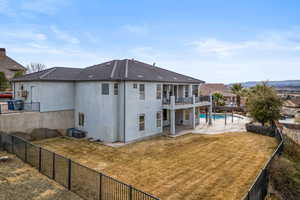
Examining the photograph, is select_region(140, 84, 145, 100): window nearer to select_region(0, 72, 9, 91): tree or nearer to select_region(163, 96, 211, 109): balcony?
select_region(163, 96, 211, 109): balcony

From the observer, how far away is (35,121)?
16.2 metres

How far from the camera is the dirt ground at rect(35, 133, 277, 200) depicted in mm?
8281

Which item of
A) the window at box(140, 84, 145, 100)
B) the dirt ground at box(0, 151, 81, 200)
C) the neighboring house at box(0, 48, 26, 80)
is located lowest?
the dirt ground at box(0, 151, 81, 200)

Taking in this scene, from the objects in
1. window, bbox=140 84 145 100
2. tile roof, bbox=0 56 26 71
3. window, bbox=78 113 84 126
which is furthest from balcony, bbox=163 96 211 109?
tile roof, bbox=0 56 26 71

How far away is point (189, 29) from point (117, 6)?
862 cm

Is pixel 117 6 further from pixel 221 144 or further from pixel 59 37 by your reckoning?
pixel 221 144

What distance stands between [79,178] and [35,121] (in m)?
10.4

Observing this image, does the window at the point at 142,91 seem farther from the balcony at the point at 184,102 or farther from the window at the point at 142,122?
the balcony at the point at 184,102

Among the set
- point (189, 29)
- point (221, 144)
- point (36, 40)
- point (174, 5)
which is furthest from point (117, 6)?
point (221, 144)

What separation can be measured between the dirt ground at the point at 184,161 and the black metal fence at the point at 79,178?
48.6 inches

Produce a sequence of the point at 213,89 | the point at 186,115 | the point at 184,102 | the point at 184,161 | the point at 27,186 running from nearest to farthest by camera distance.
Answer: the point at 27,186
the point at 184,161
the point at 184,102
the point at 186,115
the point at 213,89

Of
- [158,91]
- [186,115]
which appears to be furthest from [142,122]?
[186,115]

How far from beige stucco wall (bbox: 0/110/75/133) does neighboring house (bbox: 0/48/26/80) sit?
31.3 meters

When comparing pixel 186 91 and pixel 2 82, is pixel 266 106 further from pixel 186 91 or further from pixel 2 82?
pixel 2 82
